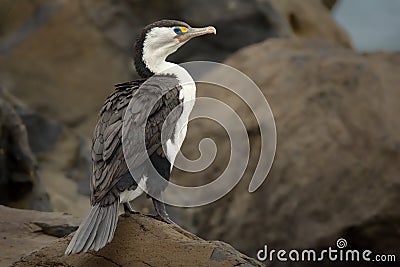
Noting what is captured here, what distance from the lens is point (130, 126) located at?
17.0 feet

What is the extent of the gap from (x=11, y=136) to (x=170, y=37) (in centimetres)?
224

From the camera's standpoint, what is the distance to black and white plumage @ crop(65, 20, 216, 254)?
4918mm

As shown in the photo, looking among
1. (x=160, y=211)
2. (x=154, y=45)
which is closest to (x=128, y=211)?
(x=160, y=211)

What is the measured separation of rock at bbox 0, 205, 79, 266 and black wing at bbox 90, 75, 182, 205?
2.93 ft

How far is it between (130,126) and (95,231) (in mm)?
647

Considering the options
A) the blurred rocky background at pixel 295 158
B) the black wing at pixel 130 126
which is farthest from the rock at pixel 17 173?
the black wing at pixel 130 126

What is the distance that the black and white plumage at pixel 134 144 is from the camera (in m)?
4.92

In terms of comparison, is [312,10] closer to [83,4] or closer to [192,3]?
[192,3]

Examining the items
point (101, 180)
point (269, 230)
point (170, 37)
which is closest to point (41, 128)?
point (269, 230)

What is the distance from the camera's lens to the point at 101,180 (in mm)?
5031

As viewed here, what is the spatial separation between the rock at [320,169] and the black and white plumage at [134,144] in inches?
115

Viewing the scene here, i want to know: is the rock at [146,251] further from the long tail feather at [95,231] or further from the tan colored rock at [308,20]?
the tan colored rock at [308,20]

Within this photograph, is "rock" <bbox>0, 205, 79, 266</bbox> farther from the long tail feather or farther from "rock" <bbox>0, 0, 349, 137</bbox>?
"rock" <bbox>0, 0, 349, 137</bbox>

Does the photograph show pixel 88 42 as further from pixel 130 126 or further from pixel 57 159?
pixel 130 126
